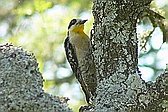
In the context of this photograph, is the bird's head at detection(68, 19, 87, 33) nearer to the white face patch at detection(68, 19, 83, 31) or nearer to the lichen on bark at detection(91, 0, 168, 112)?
the white face patch at detection(68, 19, 83, 31)

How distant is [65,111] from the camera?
1.47 m

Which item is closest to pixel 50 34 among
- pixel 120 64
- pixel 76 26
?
pixel 76 26

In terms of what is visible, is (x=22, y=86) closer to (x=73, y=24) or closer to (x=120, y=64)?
(x=120, y=64)

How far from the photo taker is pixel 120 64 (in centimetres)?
179

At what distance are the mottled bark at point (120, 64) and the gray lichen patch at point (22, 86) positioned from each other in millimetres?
225

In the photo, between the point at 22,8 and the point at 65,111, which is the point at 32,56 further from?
the point at 22,8

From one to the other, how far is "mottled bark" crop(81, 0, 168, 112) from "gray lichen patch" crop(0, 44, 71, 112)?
0.22 metres

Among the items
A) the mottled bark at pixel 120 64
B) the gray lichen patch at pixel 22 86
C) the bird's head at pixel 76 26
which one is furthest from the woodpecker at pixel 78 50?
the gray lichen patch at pixel 22 86

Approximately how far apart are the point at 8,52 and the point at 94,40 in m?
0.41

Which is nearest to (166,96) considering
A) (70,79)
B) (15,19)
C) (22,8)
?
(22,8)

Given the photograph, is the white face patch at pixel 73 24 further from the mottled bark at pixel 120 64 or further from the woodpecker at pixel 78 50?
the mottled bark at pixel 120 64

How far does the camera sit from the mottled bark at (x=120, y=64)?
5.42 ft

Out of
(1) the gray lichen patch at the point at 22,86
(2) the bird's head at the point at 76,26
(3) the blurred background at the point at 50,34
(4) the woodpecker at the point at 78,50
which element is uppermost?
(3) the blurred background at the point at 50,34

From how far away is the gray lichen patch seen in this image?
4.74ft
